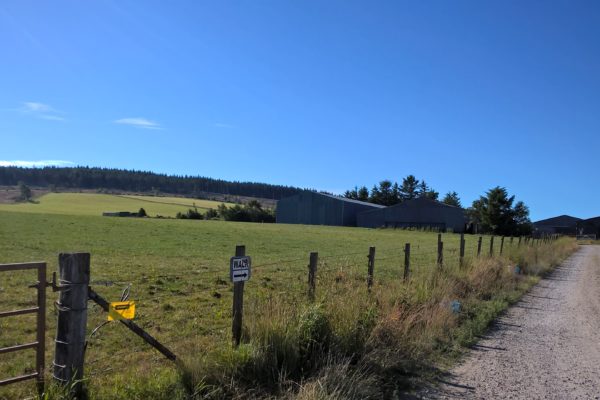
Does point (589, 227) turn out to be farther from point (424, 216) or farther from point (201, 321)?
point (201, 321)

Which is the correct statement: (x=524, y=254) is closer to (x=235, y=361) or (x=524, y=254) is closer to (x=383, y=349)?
(x=383, y=349)

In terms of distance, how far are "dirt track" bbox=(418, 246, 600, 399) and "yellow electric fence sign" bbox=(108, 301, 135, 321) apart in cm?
338

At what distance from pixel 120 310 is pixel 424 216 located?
92.5 meters

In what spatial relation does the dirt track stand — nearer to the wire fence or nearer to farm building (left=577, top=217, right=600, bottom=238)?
the wire fence

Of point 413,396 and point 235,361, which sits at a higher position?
point 235,361

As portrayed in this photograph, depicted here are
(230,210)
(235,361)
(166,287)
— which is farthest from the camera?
(230,210)

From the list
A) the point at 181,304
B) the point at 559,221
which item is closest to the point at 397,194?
the point at 559,221

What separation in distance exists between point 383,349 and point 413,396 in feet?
3.51

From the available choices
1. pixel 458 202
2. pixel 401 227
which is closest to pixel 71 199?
pixel 401 227

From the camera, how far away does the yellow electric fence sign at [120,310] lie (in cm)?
453

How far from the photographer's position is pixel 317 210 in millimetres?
101688

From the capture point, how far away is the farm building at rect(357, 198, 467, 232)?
304ft

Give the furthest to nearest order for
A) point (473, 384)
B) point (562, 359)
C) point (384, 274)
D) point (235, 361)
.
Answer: point (384, 274) < point (562, 359) < point (473, 384) < point (235, 361)

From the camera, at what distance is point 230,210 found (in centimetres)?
11781
